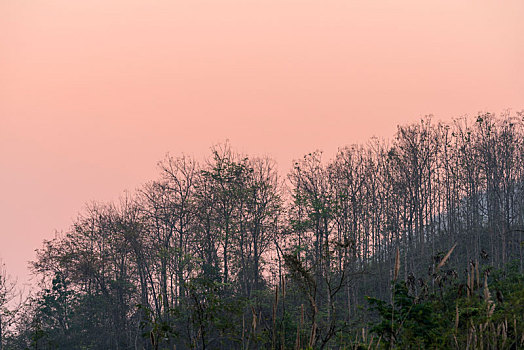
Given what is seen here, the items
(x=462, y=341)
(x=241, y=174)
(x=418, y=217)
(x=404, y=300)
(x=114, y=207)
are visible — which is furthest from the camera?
(x=114, y=207)

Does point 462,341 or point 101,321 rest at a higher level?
point 462,341

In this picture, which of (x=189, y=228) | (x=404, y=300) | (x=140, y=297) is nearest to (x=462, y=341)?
(x=404, y=300)

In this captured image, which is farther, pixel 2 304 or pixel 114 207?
pixel 114 207

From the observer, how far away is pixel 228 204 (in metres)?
45.3

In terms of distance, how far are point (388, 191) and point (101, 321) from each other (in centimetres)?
2963

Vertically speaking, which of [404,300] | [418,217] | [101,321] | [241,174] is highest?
[241,174]

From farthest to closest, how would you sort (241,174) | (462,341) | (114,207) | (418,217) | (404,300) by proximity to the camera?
(114,207), (418,217), (241,174), (404,300), (462,341)

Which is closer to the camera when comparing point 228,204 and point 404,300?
point 404,300

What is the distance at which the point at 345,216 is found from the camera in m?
47.2

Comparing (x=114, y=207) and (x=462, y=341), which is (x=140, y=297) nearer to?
(x=114, y=207)

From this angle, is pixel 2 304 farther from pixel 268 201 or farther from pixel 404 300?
pixel 404 300

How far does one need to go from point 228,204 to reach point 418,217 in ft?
57.5

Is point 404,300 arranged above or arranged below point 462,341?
above

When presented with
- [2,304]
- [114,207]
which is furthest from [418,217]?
[2,304]
